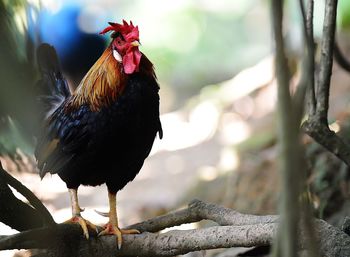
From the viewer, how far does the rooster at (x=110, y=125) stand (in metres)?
2.41

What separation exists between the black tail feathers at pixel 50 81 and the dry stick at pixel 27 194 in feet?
2.86

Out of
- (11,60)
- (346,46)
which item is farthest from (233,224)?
(346,46)

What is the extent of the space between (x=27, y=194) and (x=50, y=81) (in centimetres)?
111

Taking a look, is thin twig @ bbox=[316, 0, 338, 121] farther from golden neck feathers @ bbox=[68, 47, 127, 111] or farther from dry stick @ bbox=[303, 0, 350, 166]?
golden neck feathers @ bbox=[68, 47, 127, 111]

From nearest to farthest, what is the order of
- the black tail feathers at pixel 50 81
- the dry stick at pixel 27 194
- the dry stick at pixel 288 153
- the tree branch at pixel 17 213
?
the dry stick at pixel 288 153 → the dry stick at pixel 27 194 → the tree branch at pixel 17 213 → the black tail feathers at pixel 50 81

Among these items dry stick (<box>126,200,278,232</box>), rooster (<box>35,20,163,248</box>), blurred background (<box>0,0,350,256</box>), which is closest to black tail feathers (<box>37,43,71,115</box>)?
blurred background (<box>0,0,350,256</box>)

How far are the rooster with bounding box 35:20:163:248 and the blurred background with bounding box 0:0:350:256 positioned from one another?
0.56 ft

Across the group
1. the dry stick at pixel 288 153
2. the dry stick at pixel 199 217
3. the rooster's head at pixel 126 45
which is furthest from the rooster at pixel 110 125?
the dry stick at pixel 288 153

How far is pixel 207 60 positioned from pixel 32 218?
821 centimetres

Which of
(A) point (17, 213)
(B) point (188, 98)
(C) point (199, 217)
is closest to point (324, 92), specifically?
(C) point (199, 217)

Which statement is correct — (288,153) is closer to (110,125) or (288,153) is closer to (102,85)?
(110,125)

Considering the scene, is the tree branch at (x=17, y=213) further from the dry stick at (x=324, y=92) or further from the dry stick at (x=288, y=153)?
the dry stick at (x=288, y=153)

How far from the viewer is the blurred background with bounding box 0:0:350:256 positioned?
8.23ft

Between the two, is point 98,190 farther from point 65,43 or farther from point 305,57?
point 305,57
